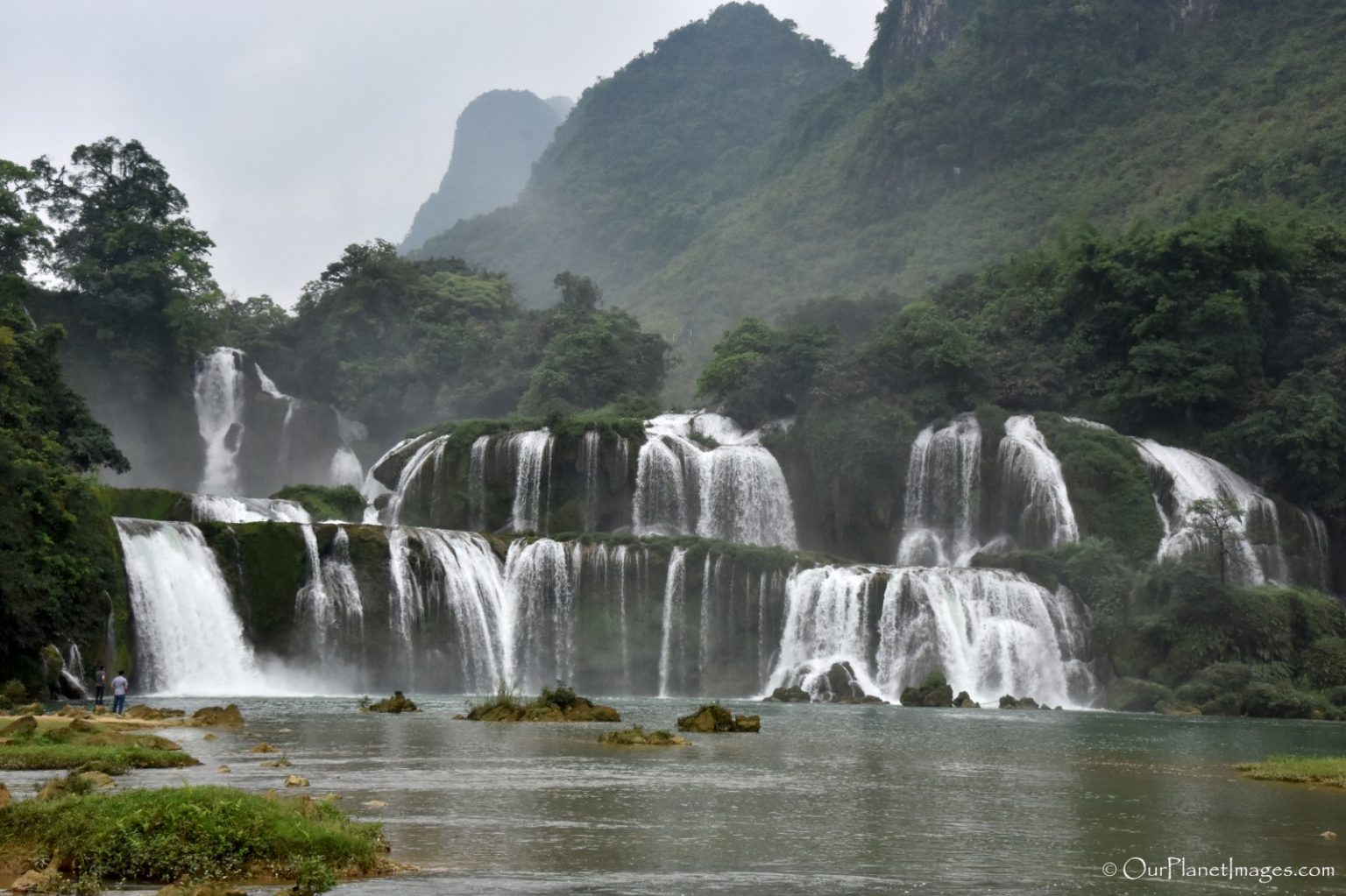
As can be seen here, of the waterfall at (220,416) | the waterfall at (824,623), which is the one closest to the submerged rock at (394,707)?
the waterfall at (824,623)

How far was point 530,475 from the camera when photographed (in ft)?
185

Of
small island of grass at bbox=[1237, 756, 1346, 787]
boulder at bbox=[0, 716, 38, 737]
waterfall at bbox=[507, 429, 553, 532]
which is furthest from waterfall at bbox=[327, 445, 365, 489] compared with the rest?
small island of grass at bbox=[1237, 756, 1346, 787]

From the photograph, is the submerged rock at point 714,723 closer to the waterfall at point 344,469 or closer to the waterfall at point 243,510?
the waterfall at point 243,510

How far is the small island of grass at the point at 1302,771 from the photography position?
21016 mm

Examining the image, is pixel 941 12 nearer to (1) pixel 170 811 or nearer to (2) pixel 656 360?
(2) pixel 656 360

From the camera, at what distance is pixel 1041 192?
→ 94062mm

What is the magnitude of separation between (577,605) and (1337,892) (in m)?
36.9

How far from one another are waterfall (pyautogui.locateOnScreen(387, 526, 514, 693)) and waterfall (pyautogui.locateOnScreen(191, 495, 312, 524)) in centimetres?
392

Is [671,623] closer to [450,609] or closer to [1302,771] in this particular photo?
[450,609]

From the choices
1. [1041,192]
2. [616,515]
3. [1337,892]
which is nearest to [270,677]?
[616,515]

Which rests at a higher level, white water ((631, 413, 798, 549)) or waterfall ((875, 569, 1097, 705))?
white water ((631, 413, 798, 549))

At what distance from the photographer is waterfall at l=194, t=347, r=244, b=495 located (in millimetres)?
72375

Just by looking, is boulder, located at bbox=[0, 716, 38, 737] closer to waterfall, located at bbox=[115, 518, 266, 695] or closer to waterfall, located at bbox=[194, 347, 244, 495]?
waterfall, located at bbox=[115, 518, 266, 695]

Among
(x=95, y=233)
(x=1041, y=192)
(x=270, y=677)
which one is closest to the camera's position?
(x=270, y=677)
